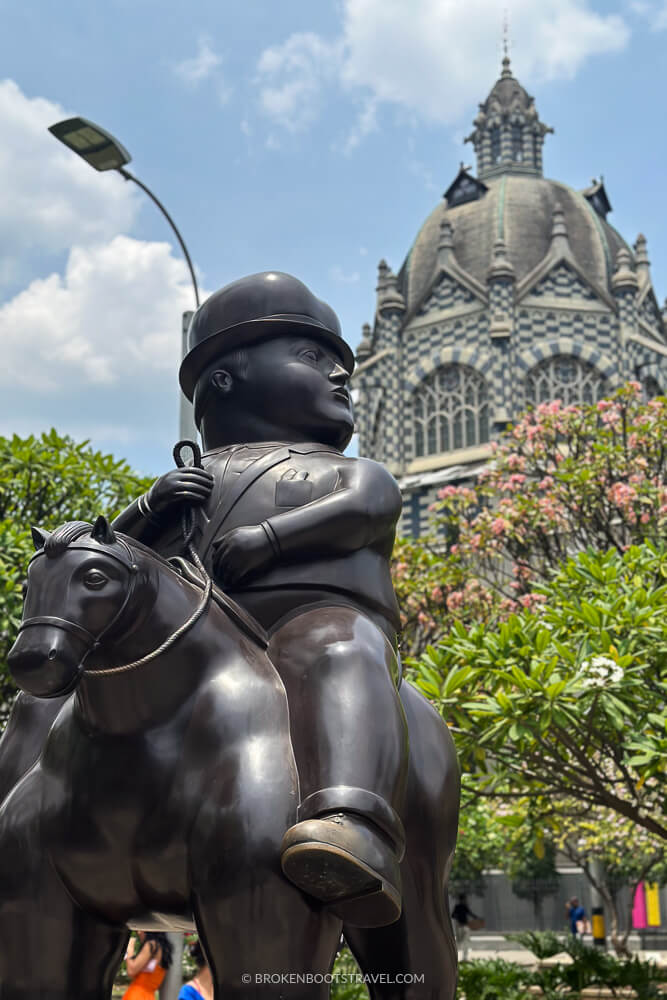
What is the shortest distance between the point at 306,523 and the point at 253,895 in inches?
38.7

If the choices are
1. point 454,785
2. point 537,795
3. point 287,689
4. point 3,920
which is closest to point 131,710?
point 287,689

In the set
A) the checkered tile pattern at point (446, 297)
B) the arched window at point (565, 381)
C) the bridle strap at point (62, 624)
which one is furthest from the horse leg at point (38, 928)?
the checkered tile pattern at point (446, 297)

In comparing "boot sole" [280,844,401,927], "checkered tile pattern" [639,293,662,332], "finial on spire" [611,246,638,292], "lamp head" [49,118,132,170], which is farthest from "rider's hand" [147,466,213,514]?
"checkered tile pattern" [639,293,662,332]

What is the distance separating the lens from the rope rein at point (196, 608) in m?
2.49

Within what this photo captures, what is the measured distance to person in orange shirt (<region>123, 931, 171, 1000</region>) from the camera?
6.52 metres

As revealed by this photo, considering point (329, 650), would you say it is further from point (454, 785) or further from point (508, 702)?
point (508, 702)

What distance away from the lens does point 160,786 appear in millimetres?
2477

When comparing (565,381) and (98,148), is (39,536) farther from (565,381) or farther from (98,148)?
(565,381)

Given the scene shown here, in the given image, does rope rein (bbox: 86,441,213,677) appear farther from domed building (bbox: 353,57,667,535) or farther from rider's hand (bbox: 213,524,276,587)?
domed building (bbox: 353,57,667,535)

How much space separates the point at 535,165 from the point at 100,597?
46.9m

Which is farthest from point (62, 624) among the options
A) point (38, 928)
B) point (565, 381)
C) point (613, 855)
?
point (565, 381)

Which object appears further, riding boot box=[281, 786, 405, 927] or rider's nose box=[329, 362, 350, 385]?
rider's nose box=[329, 362, 350, 385]

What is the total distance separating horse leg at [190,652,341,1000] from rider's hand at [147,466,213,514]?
81cm

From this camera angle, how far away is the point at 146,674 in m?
2.52
